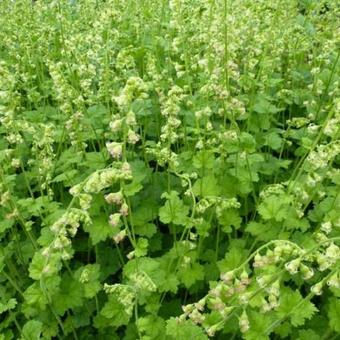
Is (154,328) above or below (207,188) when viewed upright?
below

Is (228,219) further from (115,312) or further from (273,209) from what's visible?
(115,312)

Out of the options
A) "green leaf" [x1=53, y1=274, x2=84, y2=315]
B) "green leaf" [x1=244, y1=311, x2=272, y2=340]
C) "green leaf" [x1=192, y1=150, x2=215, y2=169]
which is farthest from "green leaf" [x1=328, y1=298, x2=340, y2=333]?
"green leaf" [x1=53, y1=274, x2=84, y2=315]

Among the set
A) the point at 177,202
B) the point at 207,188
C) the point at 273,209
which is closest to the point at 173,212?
the point at 177,202

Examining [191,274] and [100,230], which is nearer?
[191,274]

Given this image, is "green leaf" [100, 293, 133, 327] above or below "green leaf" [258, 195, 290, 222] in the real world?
below

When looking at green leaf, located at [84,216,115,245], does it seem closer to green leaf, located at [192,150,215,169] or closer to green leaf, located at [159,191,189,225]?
green leaf, located at [159,191,189,225]

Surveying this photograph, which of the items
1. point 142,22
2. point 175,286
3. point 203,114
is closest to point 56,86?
point 203,114

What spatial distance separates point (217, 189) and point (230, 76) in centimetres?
72

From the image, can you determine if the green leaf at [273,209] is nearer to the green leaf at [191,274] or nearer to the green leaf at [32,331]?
the green leaf at [191,274]

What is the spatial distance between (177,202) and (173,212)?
69 mm

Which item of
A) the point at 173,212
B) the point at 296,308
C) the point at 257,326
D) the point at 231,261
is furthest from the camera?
the point at 173,212

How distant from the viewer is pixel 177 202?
2848mm

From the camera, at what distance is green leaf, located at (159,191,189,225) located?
9.07 ft

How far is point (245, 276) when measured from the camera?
1.96 meters
